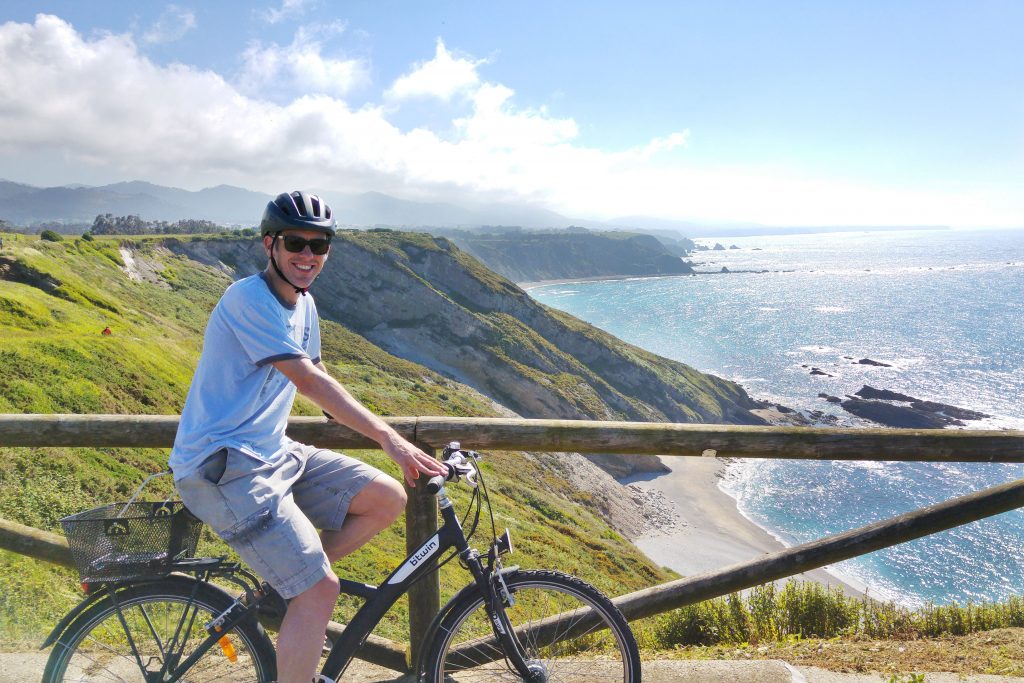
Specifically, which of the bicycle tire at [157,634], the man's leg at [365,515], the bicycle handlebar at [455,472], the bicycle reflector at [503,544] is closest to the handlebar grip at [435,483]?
the bicycle handlebar at [455,472]

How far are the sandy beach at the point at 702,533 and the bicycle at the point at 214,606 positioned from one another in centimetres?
2987

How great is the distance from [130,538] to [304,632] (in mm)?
902

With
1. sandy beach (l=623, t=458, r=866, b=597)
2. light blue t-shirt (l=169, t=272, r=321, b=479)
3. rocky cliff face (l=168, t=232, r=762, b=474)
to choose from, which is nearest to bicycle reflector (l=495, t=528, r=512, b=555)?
light blue t-shirt (l=169, t=272, r=321, b=479)

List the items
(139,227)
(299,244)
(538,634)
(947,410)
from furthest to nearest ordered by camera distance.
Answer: (139,227)
(947,410)
(538,634)
(299,244)

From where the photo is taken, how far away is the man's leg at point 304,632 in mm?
2602

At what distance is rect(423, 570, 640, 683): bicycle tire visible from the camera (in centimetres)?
292

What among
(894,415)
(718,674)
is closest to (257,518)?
(718,674)

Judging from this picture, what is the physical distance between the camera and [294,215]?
2.75 meters

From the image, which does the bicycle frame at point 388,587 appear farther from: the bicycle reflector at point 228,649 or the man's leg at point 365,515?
the bicycle reflector at point 228,649

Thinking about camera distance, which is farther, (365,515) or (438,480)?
(365,515)

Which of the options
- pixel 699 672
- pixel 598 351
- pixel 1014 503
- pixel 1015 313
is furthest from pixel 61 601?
pixel 1015 313

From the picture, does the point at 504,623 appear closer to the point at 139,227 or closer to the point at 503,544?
the point at 503,544

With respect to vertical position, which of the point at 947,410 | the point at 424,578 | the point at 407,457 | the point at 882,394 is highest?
the point at 407,457

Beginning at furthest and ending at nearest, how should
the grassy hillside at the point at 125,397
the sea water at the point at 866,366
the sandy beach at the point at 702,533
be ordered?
the sea water at the point at 866,366 → the sandy beach at the point at 702,533 → the grassy hillside at the point at 125,397
